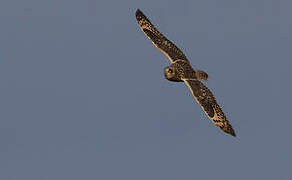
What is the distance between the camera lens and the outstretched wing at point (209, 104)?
58.6 meters

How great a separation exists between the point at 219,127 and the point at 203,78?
5.13 meters

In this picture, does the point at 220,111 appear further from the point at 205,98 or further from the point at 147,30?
the point at 147,30

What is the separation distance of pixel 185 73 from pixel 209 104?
3.66 meters

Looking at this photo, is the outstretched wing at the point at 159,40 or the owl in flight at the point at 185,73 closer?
the owl in flight at the point at 185,73

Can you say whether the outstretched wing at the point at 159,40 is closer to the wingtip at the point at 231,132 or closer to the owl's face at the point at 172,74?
the owl's face at the point at 172,74

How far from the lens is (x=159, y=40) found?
6588 cm

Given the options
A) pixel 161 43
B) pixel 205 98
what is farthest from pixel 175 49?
pixel 205 98

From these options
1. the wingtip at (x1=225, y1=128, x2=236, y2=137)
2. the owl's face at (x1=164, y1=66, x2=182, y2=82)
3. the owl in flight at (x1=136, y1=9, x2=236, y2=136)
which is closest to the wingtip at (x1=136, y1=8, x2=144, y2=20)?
the owl in flight at (x1=136, y1=9, x2=236, y2=136)

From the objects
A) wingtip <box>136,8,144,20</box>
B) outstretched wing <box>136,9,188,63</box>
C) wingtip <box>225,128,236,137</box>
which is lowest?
wingtip <box>225,128,236,137</box>

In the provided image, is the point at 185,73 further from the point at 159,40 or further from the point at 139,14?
the point at 139,14

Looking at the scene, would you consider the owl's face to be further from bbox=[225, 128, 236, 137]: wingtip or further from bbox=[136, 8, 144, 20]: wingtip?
bbox=[136, 8, 144, 20]: wingtip

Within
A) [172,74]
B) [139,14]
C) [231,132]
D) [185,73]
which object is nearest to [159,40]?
[139,14]

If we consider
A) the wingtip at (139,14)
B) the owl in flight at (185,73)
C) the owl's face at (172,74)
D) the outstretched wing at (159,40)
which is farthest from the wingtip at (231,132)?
the wingtip at (139,14)

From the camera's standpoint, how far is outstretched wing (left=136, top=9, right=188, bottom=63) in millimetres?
65000
